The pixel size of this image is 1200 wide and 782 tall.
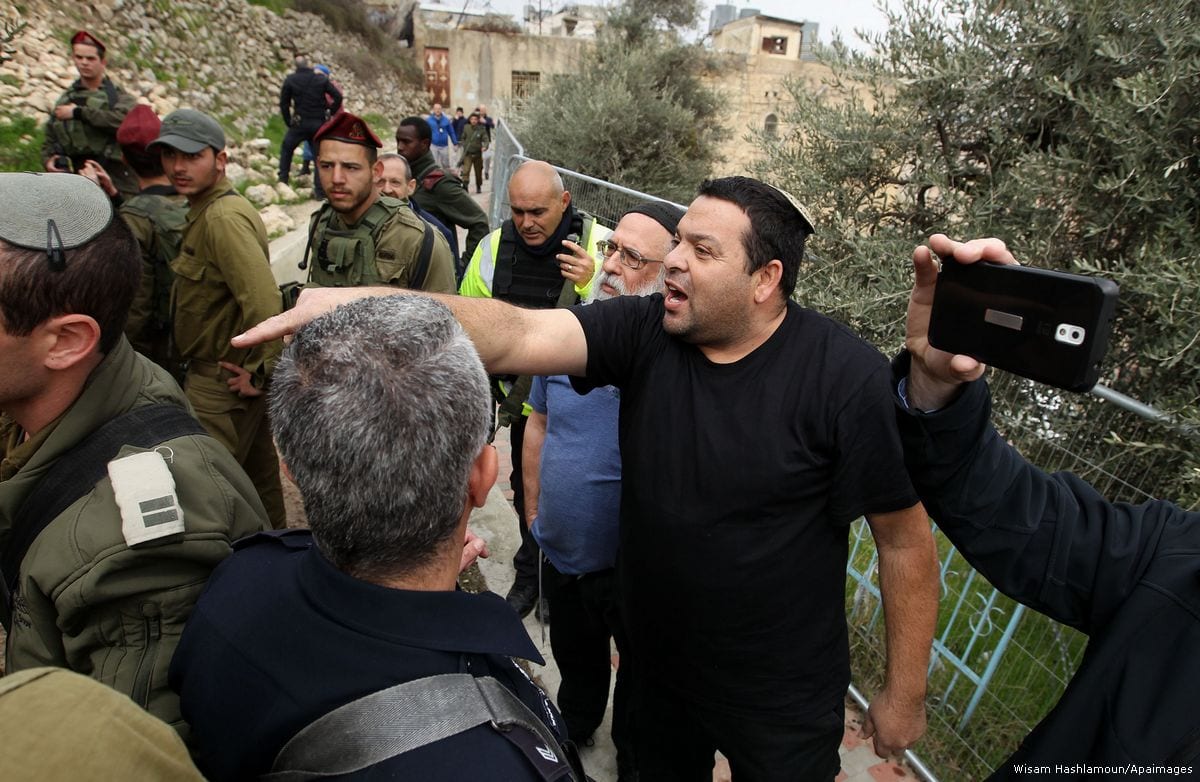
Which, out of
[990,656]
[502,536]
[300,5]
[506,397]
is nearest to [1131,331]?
[990,656]

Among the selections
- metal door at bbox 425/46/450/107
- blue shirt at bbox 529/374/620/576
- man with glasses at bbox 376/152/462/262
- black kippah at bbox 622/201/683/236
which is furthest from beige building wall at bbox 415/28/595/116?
blue shirt at bbox 529/374/620/576

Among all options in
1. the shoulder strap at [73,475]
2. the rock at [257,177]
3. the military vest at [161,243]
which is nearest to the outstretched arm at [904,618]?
the shoulder strap at [73,475]

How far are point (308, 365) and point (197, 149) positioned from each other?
9.05 ft

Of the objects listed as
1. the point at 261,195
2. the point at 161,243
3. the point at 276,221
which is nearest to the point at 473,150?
the point at 261,195

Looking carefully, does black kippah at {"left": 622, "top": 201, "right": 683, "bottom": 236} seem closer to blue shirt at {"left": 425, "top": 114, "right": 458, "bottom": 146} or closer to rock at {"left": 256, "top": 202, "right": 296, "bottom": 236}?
rock at {"left": 256, "top": 202, "right": 296, "bottom": 236}

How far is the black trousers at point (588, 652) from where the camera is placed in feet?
7.93

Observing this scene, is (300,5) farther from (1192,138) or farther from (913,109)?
(1192,138)

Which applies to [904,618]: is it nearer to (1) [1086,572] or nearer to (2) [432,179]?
(1) [1086,572]

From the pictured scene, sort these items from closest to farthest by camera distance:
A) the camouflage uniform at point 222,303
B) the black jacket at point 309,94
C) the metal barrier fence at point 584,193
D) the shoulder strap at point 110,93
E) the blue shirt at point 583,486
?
the blue shirt at point 583,486, the camouflage uniform at point 222,303, the shoulder strap at point 110,93, the metal barrier fence at point 584,193, the black jacket at point 309,94

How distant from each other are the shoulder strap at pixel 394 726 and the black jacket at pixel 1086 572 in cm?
101

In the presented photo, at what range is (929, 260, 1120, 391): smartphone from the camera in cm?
116

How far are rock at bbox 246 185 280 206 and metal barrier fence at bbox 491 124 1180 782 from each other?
8.80 meters

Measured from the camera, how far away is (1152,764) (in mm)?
1207

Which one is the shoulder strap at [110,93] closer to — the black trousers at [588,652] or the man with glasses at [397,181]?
the man with glasses at [397,181]
